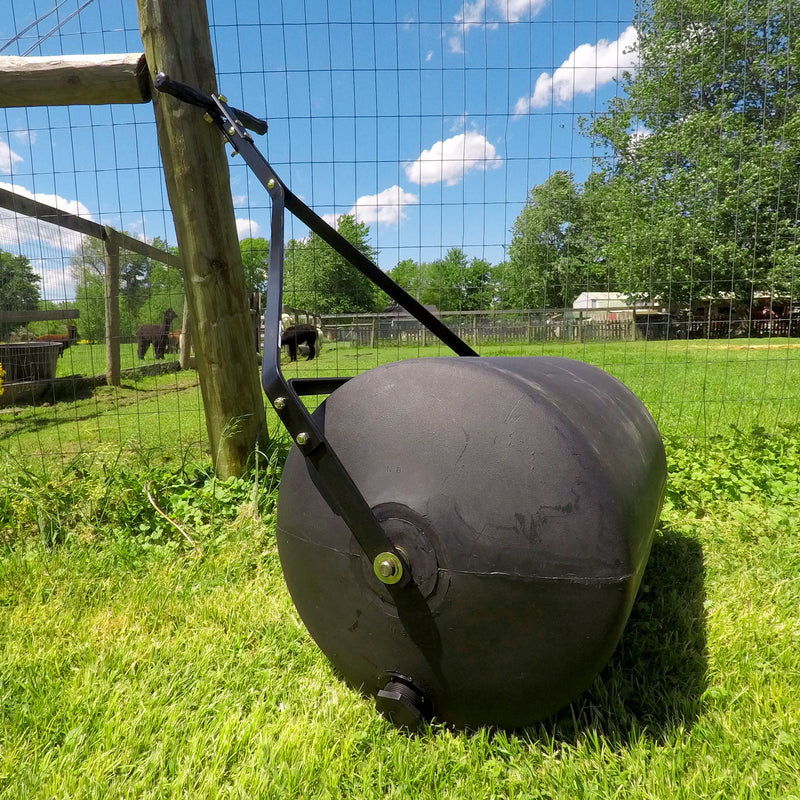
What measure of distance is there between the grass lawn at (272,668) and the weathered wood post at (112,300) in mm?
3866

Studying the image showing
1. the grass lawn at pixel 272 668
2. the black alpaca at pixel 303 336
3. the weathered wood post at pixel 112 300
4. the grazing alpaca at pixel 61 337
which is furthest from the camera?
the grazing alpaca at pixel 61 337

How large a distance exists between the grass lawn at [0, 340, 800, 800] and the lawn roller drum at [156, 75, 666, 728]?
0.57 feet

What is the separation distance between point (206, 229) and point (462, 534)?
2.19 metres

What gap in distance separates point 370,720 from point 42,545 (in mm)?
1892

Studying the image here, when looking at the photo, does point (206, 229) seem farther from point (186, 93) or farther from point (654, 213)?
point (654, 213)

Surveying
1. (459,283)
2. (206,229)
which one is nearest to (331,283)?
(459,283)

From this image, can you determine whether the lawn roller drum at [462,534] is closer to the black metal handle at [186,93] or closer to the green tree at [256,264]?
the black metal handle at [186,93]

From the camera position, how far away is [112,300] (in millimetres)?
6957

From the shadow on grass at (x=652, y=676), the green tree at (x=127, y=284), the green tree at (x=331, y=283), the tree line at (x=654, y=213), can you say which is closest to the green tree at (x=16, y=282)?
the tree line at (x=654, y=213)

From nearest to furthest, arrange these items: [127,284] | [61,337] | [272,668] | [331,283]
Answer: [272,668], [331,283], [127,284], [61,337]

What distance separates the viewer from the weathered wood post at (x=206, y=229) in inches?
108

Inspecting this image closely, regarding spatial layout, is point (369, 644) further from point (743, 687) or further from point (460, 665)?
point (743, 687)

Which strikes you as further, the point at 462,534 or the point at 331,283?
the point at 331,283

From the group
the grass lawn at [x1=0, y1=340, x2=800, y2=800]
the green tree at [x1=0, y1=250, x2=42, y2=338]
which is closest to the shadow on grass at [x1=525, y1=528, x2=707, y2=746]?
the grass lawn at [x1=0, y1=340, x2=800, y2=800]
